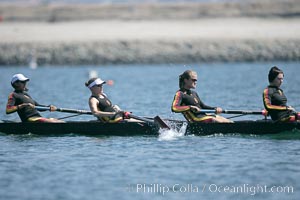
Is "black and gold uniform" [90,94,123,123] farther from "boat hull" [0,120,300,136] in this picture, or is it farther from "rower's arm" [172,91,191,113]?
"rower's arm" [172,91,191,113]

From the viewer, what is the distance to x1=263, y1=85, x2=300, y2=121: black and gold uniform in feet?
66.7

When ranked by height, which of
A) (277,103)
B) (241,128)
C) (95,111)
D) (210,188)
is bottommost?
(210,188)

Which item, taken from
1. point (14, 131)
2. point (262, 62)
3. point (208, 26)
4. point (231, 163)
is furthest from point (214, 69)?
point (231, 163)

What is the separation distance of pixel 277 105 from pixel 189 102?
7.35ft

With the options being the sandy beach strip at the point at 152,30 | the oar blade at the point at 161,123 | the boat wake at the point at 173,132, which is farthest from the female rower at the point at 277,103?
the sandy beach strip at the point at 152,30

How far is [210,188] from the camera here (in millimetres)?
15242

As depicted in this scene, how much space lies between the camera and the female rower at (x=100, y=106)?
21125 mm

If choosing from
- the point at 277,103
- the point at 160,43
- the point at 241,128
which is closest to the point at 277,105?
the point at 277,103

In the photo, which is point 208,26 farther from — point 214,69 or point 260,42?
point 214,69

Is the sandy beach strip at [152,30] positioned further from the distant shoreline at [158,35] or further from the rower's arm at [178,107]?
the rower's arm at [178,107]

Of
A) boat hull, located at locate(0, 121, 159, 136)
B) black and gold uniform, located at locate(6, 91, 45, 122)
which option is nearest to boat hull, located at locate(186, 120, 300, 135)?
boat hull, located at locate(0, 121, 159, 136)

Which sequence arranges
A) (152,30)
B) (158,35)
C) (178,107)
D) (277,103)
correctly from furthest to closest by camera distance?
(152,30) → (158,35) → (178,107) → (277,103)

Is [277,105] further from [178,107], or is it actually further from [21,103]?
[21,103]

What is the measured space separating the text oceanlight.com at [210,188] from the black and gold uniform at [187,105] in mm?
5448
